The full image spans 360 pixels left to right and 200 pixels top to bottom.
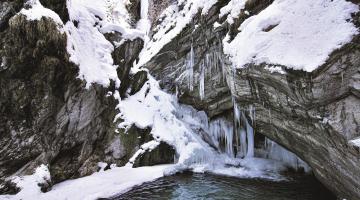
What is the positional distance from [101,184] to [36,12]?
6.99 m

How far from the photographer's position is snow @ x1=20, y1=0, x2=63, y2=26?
35.2 feet

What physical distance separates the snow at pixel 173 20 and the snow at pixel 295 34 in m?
5.54

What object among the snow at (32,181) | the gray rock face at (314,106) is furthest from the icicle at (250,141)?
the snow at (32,181)

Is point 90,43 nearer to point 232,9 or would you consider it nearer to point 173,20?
point 232,9

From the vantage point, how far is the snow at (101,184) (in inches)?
395

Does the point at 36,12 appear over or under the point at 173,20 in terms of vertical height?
under

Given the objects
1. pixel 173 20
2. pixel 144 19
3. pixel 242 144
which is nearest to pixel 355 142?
pixel 242 144

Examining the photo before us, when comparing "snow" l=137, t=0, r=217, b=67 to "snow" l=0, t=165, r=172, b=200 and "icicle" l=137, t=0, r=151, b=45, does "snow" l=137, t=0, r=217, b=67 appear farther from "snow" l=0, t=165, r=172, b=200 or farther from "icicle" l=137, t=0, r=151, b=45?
"snow" l=0, t=165, r=172, b=200

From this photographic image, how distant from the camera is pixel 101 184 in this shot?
1153cm

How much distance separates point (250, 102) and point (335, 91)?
14.3ft

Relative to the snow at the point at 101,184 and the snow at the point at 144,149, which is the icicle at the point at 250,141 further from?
the snow at the point at 144,149

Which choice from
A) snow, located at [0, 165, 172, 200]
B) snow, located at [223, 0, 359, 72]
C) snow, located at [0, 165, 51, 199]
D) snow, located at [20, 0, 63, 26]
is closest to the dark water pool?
snow, located at [0, 165, 172, 200]

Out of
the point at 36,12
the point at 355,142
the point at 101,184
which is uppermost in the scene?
the point at 36,12

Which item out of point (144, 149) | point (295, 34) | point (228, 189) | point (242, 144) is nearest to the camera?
point (295, 34)
